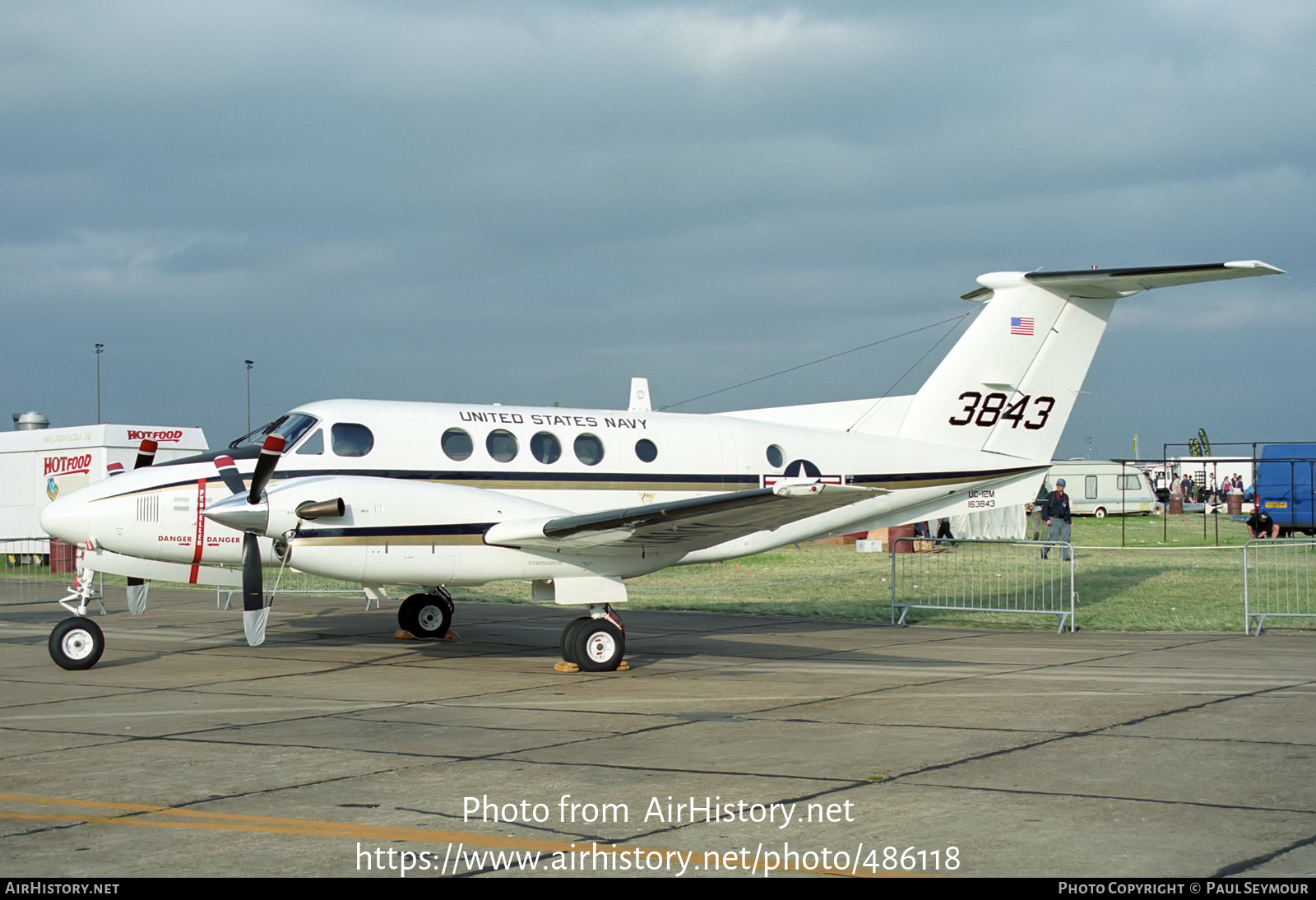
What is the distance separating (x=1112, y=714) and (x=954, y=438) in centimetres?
725

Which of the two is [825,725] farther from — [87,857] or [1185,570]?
[1185,570]

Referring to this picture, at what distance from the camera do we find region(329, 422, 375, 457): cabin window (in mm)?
12578

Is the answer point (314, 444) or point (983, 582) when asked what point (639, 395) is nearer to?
point (314, 444)

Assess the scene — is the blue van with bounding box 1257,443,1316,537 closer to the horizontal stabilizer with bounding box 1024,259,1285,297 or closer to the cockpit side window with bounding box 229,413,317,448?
the horizontal stabilizer with bounding box 1024,259,1285,297

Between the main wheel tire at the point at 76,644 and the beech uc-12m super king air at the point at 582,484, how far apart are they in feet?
0.06

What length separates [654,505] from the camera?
35.5ft

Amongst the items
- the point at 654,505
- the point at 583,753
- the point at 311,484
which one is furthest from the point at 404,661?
the point at 583,753

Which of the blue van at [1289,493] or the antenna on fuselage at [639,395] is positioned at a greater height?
the antenna on fuselage at [639,395]

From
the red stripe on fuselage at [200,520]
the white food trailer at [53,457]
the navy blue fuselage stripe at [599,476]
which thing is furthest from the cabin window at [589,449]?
the white food trailer at [53,457]

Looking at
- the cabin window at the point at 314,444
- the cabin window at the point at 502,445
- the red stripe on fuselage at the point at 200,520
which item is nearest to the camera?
the red stripe on fuselage at the point at 200,520

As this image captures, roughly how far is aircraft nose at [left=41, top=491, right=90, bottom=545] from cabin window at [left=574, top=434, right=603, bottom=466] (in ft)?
17.2

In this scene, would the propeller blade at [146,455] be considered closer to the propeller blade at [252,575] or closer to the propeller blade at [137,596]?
the propeller blade at [137,596]

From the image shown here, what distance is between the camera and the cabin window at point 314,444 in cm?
1239

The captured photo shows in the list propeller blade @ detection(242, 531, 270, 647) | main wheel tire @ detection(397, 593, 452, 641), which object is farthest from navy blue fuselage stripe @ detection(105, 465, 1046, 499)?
main wheel tire @ detection(397, 593, 452, 641)
